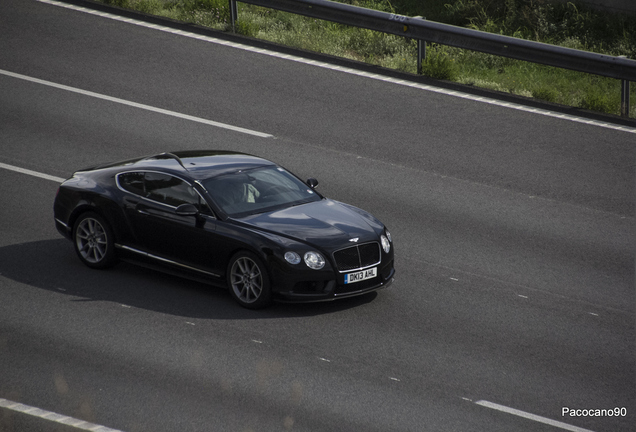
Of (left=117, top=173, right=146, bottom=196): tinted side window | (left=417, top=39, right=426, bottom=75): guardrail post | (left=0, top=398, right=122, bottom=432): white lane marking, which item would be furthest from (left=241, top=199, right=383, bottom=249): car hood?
(left=417, top=39, right=426, bottom=75): guardrail post

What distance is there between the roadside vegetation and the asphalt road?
1.22m

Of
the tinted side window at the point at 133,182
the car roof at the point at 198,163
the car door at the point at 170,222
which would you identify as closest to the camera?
the car door at the point at 170,222

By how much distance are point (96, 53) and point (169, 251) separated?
31.0ft

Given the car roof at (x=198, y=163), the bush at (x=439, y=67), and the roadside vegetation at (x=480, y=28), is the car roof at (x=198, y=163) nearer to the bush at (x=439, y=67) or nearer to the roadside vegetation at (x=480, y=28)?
the bush at (x=439, y=67)

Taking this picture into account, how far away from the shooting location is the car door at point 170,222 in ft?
33.9

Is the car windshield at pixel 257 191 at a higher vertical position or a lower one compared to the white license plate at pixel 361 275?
higher

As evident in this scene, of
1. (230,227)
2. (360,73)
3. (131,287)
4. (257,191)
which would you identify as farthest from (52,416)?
(360,73)

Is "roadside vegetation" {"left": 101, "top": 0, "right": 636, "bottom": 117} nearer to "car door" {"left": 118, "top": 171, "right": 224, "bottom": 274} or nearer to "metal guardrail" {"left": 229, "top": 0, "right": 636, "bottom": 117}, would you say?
"metal guardrail" {"left": 229, "top": 0, "right": 636, "bottom": 117}

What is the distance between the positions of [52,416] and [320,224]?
12.5 feet

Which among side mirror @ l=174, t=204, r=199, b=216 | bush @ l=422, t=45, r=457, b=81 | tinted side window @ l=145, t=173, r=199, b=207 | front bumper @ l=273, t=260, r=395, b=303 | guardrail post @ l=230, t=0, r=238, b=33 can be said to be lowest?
front bumper @ l=273, t=260, r=395, b=303

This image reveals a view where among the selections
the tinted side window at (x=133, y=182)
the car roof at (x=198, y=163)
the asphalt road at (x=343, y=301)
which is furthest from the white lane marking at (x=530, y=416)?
the tinted side window at (x=133, y=182)

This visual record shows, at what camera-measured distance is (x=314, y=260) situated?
9805mm

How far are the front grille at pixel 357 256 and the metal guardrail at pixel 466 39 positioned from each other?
27.9 ft

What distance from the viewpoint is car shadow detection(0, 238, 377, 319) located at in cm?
1005
